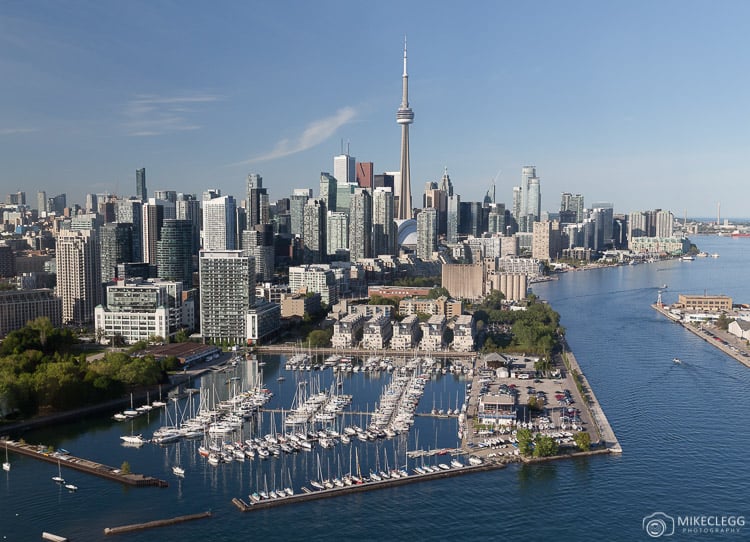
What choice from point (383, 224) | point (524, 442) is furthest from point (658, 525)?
point (383, 224)

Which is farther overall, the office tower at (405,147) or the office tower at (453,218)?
the office tower at (453,218)

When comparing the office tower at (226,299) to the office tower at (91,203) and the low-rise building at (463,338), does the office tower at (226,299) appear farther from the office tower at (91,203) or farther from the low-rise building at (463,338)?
the office tower at (91,203)

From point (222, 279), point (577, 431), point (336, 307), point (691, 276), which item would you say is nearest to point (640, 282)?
point (691, 276)

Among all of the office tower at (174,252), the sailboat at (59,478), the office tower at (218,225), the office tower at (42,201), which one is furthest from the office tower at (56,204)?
the sailboat at (59,478)

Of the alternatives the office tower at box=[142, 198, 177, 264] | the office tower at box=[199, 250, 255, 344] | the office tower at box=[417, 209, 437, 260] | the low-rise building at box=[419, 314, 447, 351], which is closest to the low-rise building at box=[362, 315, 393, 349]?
the low-rise building at box=[419, 314, 447, 351]

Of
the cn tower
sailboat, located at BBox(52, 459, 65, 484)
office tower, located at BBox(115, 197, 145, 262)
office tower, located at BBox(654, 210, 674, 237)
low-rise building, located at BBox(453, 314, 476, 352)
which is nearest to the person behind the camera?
sailboat, located at BBox(52, 459, 65, 484)

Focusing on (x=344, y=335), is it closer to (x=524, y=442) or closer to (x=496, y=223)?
(x=524, y=442)

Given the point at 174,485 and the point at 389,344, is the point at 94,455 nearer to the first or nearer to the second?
the point at 174,485

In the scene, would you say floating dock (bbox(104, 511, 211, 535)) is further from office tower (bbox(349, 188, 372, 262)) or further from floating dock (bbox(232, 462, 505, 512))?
office tower (bbox(349, 188, 372, 262))
